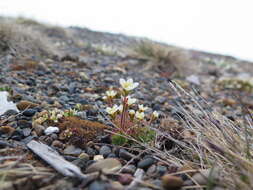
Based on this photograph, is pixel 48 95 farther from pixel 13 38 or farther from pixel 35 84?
Answer: pixel 13 38

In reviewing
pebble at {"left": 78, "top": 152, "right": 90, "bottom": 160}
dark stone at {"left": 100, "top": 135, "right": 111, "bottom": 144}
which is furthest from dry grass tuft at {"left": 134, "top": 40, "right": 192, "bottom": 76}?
pebble at {"left": 78, "top": 152, "right": 90, "bottom": 160}

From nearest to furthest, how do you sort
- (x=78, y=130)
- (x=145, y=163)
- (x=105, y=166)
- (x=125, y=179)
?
(x=125, y=179) → (x=105, y=166) → (x=145, y=163) → (x=78, y=130)

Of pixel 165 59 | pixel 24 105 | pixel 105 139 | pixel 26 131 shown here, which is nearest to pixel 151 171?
pixel 105 139

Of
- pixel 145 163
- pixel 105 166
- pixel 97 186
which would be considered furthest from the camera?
pixel 145 163

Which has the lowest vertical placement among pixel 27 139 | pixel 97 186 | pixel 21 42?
pixel 27 139

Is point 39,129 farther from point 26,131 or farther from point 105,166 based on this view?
point 105,166

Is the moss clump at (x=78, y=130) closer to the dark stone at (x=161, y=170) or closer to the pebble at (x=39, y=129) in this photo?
the pebble at (x=39, y=129)

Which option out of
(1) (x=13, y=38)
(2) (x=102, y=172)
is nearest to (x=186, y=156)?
(2) (x=102, y=172)

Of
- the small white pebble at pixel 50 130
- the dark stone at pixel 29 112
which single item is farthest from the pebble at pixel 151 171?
the dark stone at pixel 29 112
